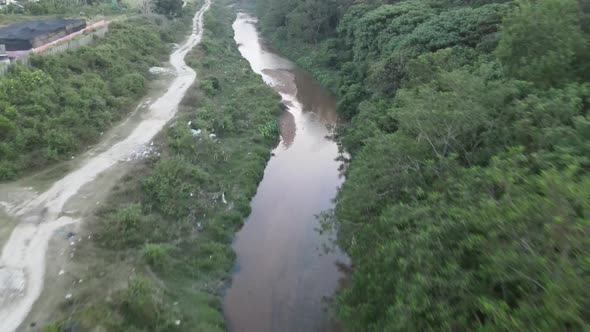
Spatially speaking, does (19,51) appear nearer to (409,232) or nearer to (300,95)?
(300,95)

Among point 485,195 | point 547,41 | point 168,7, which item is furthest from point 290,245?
point 168,7

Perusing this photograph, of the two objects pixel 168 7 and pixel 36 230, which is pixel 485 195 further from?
pixel 168 7

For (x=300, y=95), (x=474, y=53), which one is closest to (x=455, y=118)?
(x=474, y=53)

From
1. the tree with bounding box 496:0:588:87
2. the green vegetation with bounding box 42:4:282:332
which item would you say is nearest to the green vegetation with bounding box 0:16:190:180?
the green vegetation with bounding box 42:4:282:332

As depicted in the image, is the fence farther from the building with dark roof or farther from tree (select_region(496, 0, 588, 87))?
tree (select_region(496, 0, 588, 87))

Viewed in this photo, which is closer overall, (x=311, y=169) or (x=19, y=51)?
(x=311, y=169)

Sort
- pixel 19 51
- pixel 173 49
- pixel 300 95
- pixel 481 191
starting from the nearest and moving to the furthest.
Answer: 1. pixel 481 191
2. pixel 19 51
3. pixel 300 95
4. pixel 173 49
